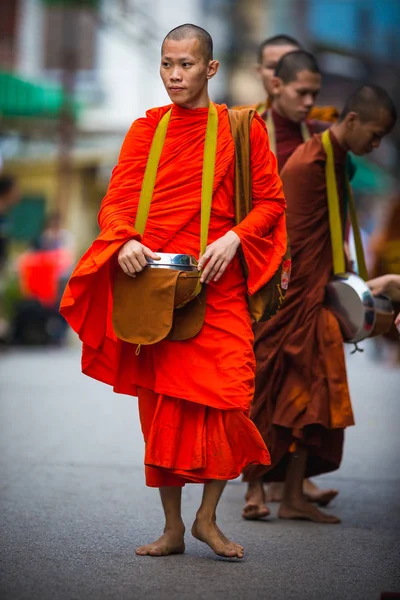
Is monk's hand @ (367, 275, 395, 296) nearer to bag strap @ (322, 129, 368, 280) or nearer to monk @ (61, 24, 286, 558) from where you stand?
bag strap @ (322, 129, 368, 280)

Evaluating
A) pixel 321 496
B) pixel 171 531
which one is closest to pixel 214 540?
pixel 171 531

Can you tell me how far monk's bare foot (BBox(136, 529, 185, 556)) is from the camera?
4.12 metres

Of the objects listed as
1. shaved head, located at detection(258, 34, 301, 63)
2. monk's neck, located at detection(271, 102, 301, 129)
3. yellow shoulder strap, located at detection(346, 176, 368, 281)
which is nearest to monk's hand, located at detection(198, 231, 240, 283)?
yellow shoulder strap, located at detection(346, 176, 368, 281)

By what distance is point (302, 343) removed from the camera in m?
5.05

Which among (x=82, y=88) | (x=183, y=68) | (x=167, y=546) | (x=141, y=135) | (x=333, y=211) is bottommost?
(x=167, y=546)

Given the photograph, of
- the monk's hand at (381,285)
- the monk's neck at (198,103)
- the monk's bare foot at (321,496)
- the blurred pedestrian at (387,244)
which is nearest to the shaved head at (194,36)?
the monk's neck at (198,103)

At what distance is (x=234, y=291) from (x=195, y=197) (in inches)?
13.7

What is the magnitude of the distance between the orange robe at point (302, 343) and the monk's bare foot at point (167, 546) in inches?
36.4

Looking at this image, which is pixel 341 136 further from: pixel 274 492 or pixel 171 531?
pixel 171 531

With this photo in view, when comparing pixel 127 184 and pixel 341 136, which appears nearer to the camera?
pixel 127 184

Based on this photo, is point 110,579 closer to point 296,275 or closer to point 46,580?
point 46,580

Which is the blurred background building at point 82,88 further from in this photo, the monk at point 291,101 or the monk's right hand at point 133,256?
the monk's right hand at point 133,256

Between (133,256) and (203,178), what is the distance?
374mm

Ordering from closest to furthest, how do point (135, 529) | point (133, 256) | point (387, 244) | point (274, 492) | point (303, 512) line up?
point (133, 256) → point (135, 529) → point (303, 512) → point (274, 492) → point (387, 244)
